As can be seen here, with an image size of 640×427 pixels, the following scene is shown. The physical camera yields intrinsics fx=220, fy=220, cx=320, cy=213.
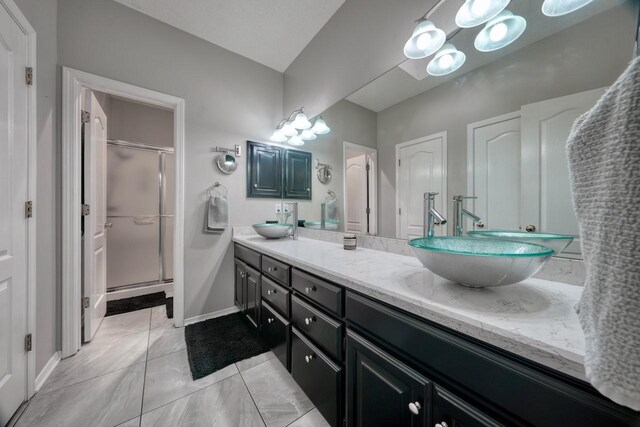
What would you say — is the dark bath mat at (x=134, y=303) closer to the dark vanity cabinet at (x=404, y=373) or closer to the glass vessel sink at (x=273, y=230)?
the glass vessel sink at (x=273, y=230)

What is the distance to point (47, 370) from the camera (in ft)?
4.57

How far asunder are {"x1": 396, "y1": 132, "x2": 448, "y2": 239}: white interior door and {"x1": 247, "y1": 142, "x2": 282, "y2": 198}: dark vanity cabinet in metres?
1.49

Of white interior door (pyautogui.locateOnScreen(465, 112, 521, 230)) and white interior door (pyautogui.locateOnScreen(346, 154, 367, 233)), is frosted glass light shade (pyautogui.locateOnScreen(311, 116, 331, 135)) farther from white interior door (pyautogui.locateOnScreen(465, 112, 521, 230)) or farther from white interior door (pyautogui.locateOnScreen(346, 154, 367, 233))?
white interior door (pyautogui.locateOnScreen(465, 112, 521, 230))

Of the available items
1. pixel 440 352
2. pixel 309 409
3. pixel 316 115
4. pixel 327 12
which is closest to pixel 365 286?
pixel 440 352

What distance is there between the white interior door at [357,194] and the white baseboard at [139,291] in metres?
2.71

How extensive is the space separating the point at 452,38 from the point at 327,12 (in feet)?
4.21

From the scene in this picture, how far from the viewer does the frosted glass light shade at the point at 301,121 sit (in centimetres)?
212

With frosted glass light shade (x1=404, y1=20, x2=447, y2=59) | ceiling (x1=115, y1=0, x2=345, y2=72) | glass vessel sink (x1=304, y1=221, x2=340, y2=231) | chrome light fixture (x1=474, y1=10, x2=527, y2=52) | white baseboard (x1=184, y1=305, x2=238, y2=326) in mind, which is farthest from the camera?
white baseboard (x1=184, y1=305, x2=238, y2=326)

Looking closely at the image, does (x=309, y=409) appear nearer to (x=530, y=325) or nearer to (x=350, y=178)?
(x=530, y=325)

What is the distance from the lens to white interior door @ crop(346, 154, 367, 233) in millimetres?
1646

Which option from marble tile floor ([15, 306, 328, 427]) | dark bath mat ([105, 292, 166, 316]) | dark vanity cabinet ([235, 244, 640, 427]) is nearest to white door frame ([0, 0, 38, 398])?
marble tile floor ([15, 306, 328, 427])

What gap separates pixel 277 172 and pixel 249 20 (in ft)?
4.49

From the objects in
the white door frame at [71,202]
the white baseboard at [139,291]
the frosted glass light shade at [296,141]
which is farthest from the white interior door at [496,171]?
the white baseboard at [139,291]

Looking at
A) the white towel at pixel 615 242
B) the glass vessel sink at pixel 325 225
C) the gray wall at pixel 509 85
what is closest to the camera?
the white towel at pixel 615 242
